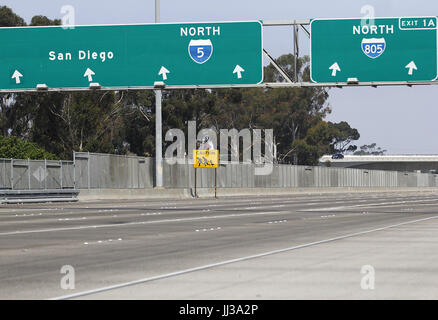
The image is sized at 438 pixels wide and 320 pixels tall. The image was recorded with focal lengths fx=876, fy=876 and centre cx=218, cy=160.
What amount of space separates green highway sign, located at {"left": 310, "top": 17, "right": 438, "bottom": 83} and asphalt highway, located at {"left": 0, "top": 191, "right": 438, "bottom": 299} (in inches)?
414

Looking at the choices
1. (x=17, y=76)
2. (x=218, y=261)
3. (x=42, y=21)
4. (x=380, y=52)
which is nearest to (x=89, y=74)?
(x=17, y=76)

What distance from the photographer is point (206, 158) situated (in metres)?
65.4

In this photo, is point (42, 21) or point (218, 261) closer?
point (218, 261)

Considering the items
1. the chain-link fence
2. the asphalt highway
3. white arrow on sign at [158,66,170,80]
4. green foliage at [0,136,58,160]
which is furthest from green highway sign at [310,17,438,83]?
green foliage at [0,136,58,160]

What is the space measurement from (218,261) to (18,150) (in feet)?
193

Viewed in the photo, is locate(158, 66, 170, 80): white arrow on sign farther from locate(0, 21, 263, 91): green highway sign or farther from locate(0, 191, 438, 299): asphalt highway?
locate(0, 191, 438, 299): asphalt highway

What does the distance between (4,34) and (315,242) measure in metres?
22.4

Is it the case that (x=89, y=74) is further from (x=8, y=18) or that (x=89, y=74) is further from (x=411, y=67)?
(x=8, y=18)

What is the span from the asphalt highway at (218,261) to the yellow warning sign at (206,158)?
41.4 m

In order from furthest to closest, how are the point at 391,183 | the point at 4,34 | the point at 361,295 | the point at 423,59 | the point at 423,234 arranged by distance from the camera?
the point at 391,183 → the point at 4,34 → the point at 423,59 → the point at 423,234 → the point at 361,295

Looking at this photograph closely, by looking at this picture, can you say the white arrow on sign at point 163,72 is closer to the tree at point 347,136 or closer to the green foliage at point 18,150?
the green foliage at point 18,150
